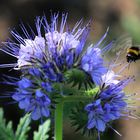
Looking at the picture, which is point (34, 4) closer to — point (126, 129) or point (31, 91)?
point (126, 129)

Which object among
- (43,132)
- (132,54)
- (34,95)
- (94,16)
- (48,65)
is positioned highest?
(94,16)

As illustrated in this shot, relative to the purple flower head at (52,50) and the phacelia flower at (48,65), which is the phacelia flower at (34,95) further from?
the purple flower head at (52,50)

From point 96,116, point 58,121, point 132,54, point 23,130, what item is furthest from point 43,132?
point 132,54

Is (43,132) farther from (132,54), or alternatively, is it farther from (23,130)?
(132,54)

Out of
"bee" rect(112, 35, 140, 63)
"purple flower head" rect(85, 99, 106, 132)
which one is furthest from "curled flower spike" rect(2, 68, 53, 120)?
"bee" rect(112, 35, 140, 63)

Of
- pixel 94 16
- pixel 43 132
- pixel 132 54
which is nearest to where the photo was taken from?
pixel 43 132

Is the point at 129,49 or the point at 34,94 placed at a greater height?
the point at 129,49

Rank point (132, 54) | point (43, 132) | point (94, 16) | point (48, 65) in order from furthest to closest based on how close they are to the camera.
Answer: point (94, 16) < point (132, 54) < point (43, 132) < point (48, 65)

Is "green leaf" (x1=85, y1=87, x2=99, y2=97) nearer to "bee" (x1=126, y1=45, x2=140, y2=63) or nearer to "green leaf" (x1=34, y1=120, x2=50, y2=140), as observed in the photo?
"green leaf" (x1=34, y1=120, x2=50, y2=140)

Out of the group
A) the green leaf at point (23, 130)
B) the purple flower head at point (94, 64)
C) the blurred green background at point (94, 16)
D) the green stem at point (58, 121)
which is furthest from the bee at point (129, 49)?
the blurred green background at point (94, 16)
